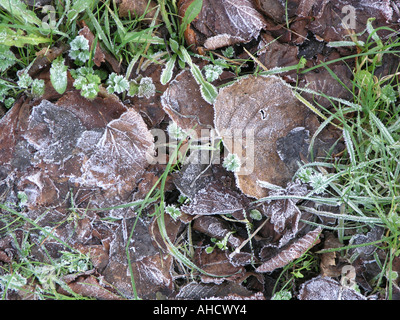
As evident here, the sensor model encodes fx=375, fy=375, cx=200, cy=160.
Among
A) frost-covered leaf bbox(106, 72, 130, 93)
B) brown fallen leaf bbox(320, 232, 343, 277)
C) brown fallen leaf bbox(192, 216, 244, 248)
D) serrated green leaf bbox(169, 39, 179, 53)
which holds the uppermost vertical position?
serrated green leaf bbox(169, 39, 179, 53)

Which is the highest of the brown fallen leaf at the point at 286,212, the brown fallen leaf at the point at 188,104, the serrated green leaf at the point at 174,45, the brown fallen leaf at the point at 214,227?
the serrated green leaf at the point at 174,45

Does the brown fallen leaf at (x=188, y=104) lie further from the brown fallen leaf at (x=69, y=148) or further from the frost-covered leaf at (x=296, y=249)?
the frost-covered leaf at (x=296, y=249)

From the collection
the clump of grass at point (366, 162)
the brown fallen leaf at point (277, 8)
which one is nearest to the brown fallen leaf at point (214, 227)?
the clump of grass at point (366, 162)

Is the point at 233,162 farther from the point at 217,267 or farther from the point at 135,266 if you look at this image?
the point at 135,266

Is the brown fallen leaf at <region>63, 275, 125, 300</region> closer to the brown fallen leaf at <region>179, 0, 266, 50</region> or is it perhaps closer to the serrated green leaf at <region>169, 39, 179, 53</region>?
the serrated green leaf at <region>169, 39, 179, 53</region>

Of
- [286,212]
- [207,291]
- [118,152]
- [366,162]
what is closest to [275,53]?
[366,162]

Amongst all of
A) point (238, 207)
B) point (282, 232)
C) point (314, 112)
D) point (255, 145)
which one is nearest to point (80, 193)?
point (238, 207)

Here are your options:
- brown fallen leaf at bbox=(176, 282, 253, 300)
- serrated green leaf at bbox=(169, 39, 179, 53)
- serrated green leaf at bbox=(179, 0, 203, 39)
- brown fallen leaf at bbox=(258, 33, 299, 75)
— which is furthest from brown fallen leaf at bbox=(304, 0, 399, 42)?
brown fallen leaf at bbox=(176, 282, 253, 300)
